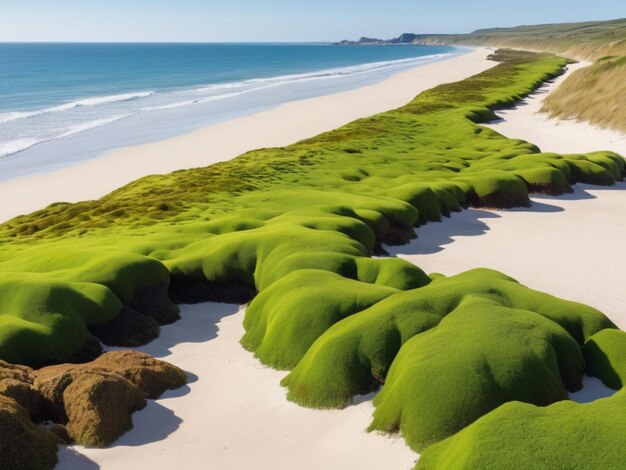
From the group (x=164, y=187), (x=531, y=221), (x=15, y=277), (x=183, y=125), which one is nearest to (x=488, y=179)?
(x=531, y=221)

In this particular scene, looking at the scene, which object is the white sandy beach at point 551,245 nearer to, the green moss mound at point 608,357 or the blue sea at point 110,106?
the green moss mound at point 608,357

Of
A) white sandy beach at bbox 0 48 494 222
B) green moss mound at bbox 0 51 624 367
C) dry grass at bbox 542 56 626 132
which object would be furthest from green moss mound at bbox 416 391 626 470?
dry grass at bbox 542 56 626 132

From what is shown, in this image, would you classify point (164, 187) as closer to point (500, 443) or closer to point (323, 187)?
point (323, 187)

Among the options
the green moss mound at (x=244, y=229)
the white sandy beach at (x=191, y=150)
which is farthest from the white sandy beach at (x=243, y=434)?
the white sandy beach at (x=191, y=150)

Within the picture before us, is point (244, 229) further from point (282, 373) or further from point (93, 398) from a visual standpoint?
point (93, 398)

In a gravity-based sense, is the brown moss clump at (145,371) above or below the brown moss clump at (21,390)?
below

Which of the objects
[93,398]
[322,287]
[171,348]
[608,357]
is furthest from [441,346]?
[171,348]

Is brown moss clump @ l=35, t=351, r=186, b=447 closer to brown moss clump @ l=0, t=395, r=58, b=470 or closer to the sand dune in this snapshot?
the sand dune
